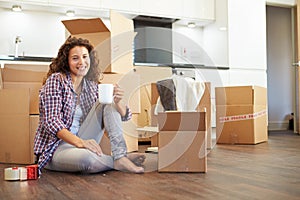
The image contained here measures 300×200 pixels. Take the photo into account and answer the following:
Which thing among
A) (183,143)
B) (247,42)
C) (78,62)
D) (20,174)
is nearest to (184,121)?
(183,143)

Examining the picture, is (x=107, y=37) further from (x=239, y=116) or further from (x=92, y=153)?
(x=239, y=116)

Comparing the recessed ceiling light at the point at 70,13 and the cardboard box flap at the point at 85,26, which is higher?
the recessed ceiling light at the point at 70,13

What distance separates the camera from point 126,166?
1.66 metres

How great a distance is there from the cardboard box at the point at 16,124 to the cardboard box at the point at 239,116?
5.19ft

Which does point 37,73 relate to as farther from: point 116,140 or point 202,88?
point 202,88

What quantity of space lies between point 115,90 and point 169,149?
1.18 ft

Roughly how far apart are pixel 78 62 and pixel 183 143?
632 millimetres

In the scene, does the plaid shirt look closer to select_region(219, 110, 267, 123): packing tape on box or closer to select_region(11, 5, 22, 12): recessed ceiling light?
select_region(219, 110, 267, 123): packing tape on box

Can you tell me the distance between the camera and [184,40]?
4598mm

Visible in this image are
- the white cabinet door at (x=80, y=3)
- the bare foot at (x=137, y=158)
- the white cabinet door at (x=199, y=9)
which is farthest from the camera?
the white cabinet door at (x=199, y=9)

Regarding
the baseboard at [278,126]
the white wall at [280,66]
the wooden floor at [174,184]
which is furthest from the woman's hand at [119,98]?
the white wall at [280,66]

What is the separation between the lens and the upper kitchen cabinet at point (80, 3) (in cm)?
355

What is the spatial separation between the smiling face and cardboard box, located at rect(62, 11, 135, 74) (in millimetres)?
437

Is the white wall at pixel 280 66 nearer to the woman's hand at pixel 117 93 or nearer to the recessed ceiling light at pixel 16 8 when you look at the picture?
the recessed ceiling light at pixel 16 8
